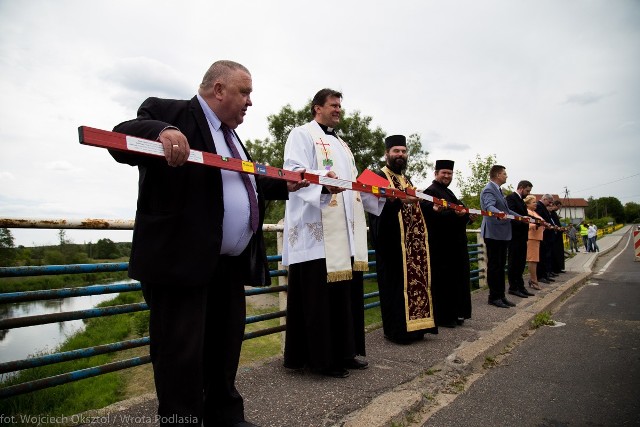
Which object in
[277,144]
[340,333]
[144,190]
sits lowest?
[340,333]

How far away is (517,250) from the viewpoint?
7672mm

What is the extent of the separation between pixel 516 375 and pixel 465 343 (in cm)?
78

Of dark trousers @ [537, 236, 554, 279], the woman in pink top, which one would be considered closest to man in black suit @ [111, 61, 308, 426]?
the woman in pink top

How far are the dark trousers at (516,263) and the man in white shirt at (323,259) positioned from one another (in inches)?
196

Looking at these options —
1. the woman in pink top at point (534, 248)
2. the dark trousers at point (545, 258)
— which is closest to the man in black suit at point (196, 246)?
the woman in pink top at point (534, 248)

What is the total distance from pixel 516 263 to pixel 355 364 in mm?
5325

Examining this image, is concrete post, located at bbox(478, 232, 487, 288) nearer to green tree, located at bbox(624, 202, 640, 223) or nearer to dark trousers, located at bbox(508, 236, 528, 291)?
dark trousers, located at bbox(508, 236, 528, 291)

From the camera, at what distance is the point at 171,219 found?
5.87 ft

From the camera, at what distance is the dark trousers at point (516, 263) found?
755 cm

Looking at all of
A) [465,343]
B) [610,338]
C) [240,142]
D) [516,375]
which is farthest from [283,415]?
[610,338]

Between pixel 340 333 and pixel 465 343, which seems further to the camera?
pixel 465 343

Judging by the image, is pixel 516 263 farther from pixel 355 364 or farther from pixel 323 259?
pixel 323 259

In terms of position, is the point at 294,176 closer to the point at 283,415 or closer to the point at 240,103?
the point at 240,103

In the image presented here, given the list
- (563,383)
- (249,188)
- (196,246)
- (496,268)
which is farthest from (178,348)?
(496,268)
